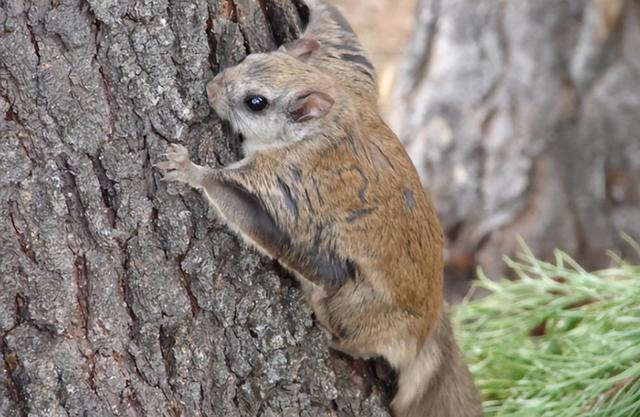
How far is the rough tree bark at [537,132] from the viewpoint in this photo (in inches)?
262

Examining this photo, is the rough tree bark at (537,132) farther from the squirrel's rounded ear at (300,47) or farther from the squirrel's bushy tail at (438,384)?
the squirrel's rounded ear at (300,47)

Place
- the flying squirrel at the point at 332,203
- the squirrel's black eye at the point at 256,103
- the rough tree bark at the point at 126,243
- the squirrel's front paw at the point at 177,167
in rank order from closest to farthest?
the rough tree bark at the point at 126,243 < the squirrel's front paw at the point at 177,167 < the flying squirrel at the point at 332,203 < the squirrel's black eye at the point at 256,103

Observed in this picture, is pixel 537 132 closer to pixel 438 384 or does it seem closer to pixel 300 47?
pixel 438 384

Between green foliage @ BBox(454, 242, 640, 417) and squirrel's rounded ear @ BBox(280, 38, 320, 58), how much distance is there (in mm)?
1589

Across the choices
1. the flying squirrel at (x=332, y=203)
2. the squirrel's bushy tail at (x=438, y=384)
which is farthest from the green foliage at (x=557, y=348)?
the flying squirrel at (x=332, y=203)

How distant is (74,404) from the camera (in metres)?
3.12

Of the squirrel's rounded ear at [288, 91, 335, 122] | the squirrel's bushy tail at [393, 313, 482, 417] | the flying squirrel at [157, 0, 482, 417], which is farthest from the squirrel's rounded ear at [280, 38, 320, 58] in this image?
the squirrel's bushy tail at [393, 313, 482, 417]

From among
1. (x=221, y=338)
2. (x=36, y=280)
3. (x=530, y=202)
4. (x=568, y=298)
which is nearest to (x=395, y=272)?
(x=221, y=338)

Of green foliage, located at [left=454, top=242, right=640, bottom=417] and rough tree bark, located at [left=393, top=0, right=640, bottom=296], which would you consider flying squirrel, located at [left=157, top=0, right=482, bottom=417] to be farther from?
rough tree bark, located at [left=393, top=0, right=640, bottom=296]

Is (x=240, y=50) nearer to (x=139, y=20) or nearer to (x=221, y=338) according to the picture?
(x=139, y=20)

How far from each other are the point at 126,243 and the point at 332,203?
64cm

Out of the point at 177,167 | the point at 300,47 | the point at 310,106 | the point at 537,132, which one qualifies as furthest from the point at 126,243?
the point at 537,132

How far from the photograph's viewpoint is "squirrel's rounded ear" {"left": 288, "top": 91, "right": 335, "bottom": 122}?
3527mm

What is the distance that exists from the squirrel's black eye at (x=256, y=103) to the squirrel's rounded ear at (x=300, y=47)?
7.2 inches
